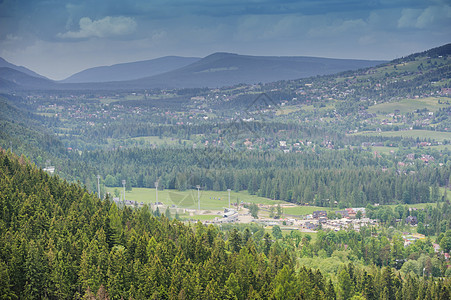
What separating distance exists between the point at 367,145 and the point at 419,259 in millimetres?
111005

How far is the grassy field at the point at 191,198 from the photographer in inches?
4129

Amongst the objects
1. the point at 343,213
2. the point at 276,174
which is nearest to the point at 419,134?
the point at 276,174

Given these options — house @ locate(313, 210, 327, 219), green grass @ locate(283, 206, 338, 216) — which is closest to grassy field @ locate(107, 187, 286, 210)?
green grass @ locate(283, 206, 338, 216)

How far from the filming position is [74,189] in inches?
2547

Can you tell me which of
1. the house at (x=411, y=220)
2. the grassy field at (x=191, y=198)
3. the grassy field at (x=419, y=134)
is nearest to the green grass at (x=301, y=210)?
the grassy field at (x=191, y=198)

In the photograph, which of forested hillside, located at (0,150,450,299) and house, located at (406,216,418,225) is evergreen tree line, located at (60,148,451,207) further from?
forested hillside, located at (0,150,450,299)

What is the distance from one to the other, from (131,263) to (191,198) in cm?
6938

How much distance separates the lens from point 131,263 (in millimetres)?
42938

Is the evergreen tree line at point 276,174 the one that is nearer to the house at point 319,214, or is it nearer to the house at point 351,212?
the house at point 351,212

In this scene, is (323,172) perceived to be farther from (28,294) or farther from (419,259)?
(28,294)

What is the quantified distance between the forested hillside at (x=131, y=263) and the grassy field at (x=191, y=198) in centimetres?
4531

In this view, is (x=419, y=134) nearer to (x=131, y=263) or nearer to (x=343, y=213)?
(x=343, y=213)

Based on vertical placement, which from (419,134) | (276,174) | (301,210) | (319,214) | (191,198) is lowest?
(301,210)

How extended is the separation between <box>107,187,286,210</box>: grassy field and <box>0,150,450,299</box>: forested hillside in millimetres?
45312
